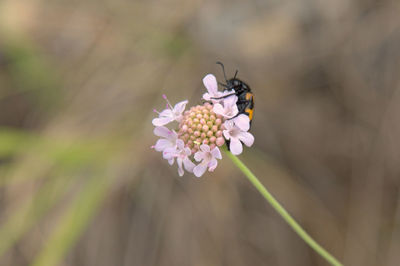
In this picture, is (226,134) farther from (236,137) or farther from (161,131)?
(161,131)

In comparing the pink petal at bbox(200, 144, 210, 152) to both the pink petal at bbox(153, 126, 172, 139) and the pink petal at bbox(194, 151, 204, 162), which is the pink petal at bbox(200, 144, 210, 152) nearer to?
the pink petal at bbox(194, 151, 204, 162)

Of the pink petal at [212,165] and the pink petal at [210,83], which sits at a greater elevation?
the pink petal at [210,83]

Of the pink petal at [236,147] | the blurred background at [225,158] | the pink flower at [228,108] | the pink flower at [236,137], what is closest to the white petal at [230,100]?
the pink flower at [228,108]

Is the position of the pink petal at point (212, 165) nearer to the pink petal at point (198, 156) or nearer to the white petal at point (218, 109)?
the pink petal at point (198, 156)

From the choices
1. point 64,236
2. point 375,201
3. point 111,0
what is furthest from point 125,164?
point 375,201

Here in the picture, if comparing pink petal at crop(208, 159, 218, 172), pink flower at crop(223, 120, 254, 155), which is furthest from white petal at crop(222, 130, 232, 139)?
pink petal at crop(208, 159, 218, 172)

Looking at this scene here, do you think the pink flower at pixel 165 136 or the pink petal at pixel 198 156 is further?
the pink flower at pixel 165 136

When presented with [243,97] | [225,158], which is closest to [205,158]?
[243,97]
